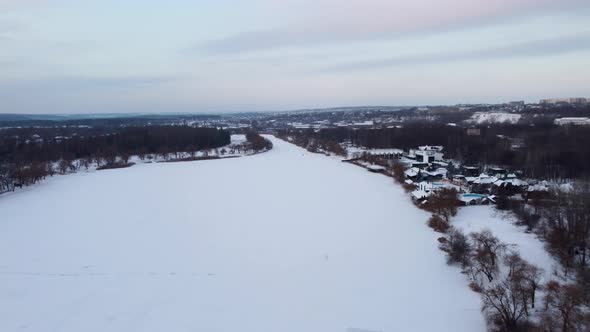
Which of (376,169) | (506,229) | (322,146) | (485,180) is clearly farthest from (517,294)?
(322,146)

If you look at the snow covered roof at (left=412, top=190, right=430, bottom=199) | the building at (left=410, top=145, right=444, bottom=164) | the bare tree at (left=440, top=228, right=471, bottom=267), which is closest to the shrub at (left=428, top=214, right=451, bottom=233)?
the bare tree at (left=440, top=228, right=471, bottom=267)

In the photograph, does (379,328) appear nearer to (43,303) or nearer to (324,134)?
(43,303)

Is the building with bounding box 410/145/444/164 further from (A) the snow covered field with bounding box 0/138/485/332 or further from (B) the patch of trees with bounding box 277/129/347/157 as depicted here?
(A) the snow covered field with bounding box 0/138/485/332

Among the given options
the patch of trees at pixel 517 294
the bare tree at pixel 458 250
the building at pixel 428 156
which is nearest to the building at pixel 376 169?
the building at pixel 428 156

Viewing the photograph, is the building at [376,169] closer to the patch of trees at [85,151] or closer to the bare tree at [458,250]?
the bare tree at [458,250]

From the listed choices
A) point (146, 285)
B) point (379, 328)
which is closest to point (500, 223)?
point (379, 328)

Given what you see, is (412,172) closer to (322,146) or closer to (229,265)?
(229,265)
